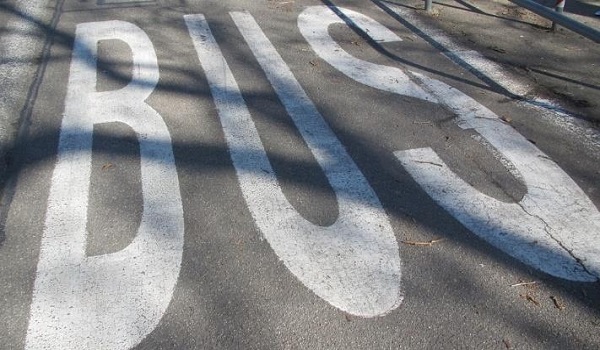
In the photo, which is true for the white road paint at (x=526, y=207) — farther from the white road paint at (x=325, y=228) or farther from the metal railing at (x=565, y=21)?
the metal railing at (x=565, y=21)

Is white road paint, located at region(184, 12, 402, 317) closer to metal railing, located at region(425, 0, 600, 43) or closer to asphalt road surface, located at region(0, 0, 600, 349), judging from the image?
A: asphalt road surface, located at region(0, 0, 600, 349)

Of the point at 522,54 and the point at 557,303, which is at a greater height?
the point at 522,54

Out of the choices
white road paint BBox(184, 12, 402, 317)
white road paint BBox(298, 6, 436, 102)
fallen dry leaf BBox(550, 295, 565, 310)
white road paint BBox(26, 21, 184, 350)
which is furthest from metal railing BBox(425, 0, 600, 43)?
white road paint BBox(26, 21, 184, 350)

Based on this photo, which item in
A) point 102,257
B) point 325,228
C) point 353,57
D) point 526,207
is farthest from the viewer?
point 353,57

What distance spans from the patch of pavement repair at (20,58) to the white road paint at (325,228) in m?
1.77

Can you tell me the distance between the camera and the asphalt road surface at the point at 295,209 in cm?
296

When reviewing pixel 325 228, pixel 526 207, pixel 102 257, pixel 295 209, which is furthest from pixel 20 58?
pixel 526 207

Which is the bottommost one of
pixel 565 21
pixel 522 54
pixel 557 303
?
pixel 557 303

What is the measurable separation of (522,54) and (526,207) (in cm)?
309

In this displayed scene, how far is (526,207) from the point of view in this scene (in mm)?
3770

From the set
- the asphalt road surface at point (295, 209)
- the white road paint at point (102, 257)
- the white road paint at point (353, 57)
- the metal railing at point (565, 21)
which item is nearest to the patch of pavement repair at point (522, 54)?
the asphalt road surface at point (295, 209)

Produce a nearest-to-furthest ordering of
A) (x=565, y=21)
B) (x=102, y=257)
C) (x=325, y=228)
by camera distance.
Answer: (x=102, y=257) → (x=325, y=228) → (x=565, y=21)

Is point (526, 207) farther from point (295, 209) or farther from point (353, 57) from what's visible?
point (353, 57)

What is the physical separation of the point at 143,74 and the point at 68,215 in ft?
7.84
